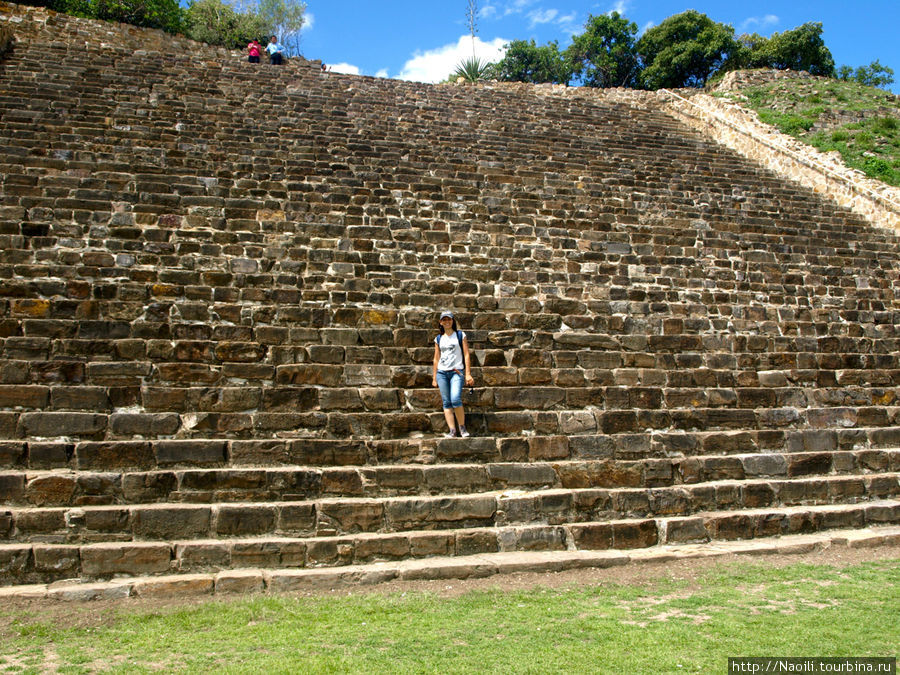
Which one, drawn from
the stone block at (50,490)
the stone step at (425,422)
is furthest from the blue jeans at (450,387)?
the stone block at (50,490)

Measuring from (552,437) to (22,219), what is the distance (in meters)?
6.87

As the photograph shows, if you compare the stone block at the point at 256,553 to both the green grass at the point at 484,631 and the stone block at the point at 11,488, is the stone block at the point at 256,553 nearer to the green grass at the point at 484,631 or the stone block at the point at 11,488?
the green grass at the point at 484,631

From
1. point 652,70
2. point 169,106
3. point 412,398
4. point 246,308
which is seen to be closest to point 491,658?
point 412,398

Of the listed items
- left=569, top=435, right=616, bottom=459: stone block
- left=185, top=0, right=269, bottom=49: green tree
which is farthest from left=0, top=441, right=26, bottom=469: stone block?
left=185, top=0, right=269, bottom=49: green tree

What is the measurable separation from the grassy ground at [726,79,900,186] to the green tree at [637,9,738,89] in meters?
7.76

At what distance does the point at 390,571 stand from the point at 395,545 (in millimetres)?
263

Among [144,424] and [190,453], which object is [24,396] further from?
[190,453]

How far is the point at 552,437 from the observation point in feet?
20.3

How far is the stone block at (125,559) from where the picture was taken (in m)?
4.58

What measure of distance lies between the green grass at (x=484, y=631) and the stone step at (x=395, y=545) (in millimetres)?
403

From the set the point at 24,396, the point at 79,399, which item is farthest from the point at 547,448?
the point at 24,396

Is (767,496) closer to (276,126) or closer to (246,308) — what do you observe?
(246,308)

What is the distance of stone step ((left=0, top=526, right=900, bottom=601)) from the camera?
4484 mm

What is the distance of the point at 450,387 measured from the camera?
5.91 meters
